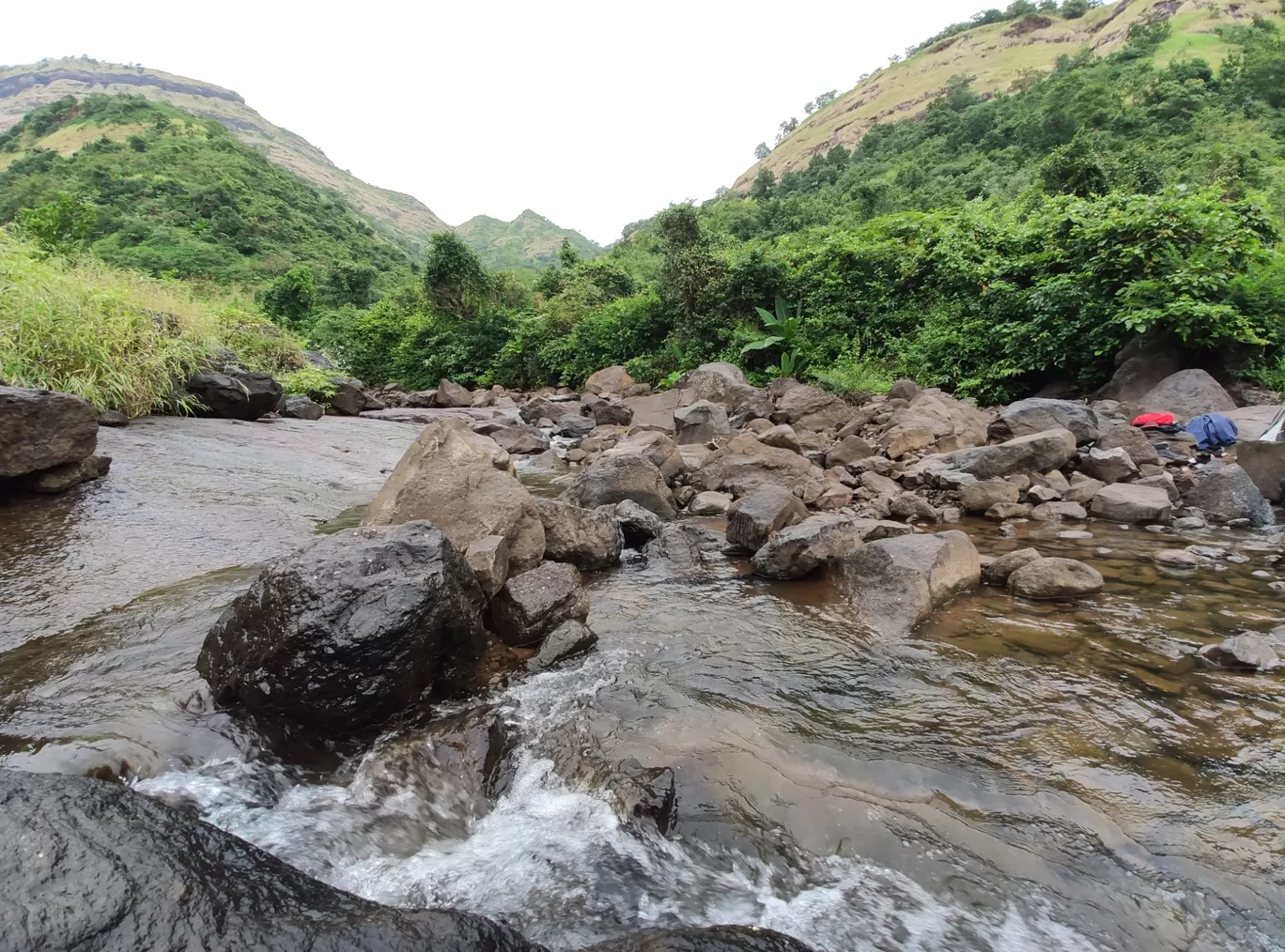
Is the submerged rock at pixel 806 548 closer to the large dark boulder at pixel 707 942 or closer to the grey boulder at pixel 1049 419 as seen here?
the large dark boulder at pixel 707 942

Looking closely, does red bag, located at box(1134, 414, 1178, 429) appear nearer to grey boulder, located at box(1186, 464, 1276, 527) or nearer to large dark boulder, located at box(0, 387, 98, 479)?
grey boulder, located at box(1186, 464, 1276, 527)

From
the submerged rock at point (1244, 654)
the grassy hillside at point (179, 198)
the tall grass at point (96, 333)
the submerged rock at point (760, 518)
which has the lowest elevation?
the submerged rock at point (1244, 654)

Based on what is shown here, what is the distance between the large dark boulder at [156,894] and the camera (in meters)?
1.61

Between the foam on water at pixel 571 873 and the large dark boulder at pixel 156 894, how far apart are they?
0.51m

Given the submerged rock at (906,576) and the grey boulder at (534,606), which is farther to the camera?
the submerged rock at (906,576)

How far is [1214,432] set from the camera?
8133mm

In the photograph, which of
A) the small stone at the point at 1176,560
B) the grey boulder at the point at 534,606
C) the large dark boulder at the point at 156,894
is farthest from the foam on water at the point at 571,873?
the small stone at the point at 1176,560

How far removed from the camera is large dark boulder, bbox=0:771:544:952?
161 centimetres

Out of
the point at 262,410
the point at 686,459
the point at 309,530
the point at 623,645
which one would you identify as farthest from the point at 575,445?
the point at 623,645

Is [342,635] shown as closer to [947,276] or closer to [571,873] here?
[571,873]

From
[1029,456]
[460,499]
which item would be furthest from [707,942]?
[1029,456]

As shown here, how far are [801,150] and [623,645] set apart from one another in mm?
98865

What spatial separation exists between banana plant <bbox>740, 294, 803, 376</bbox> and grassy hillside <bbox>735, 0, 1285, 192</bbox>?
174 feet

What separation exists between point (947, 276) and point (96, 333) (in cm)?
1493
